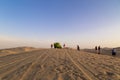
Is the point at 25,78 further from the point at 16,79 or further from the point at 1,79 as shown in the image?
the point at 1,79

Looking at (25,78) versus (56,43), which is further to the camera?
(56,43)

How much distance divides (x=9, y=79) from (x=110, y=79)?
4.97 m

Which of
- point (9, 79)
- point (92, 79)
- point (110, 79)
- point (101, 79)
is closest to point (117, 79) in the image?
point (110, 79)

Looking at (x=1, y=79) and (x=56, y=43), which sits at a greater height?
(x=56, y=43)

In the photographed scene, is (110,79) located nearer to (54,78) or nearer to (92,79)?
(92,79)

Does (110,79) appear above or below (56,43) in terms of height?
below

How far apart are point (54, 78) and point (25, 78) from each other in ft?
4.70

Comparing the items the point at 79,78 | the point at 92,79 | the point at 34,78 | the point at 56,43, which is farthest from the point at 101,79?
the point at 56,43

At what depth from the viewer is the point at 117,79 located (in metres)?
6.83

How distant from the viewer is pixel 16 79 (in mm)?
6750

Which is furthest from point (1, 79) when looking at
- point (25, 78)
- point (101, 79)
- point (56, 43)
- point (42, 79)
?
point (56, 43)

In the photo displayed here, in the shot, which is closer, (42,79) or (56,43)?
(42,79)

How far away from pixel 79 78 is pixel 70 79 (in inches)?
19.0

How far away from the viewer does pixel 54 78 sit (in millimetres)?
6902
